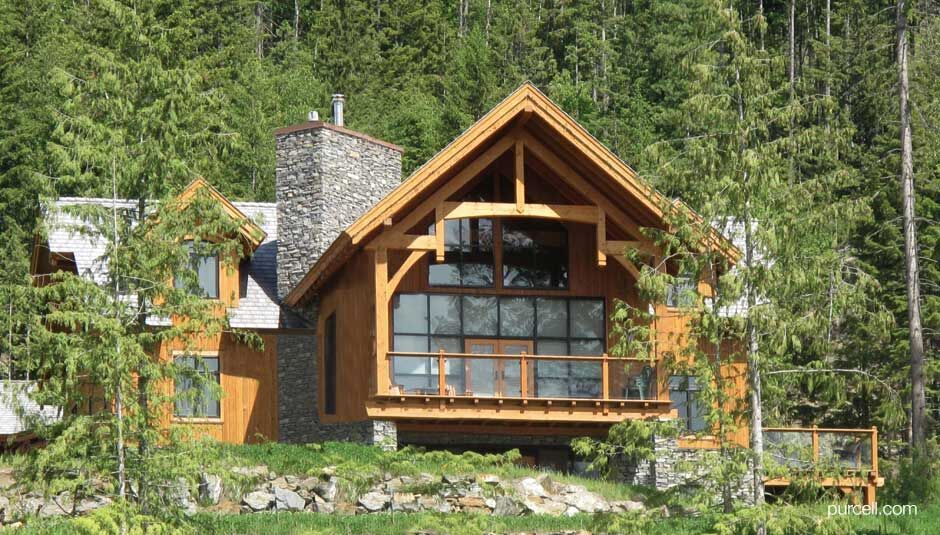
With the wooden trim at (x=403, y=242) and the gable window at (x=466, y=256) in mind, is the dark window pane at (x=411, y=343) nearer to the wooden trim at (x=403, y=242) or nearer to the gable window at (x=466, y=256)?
the gable window at (x=466, y=256)

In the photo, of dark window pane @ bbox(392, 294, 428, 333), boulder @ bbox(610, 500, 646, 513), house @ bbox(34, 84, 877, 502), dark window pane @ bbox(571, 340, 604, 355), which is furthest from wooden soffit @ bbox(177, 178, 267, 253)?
boulder @ bbox(610, 500, 646, 513)

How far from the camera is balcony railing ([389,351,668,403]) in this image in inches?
1153

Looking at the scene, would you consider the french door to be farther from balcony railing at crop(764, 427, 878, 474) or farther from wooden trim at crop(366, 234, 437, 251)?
balcony railing at crop(764, 427, 878, 474)

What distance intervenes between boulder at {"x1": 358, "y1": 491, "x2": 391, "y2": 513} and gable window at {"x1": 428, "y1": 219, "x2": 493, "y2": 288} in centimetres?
620

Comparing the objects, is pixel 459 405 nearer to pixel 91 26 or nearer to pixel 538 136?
pixel 538 136

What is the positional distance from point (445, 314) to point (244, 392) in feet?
15.5

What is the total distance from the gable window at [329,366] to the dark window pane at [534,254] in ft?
12.4

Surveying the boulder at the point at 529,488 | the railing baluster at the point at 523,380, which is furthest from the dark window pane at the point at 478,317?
the boulder at the point at 529,488

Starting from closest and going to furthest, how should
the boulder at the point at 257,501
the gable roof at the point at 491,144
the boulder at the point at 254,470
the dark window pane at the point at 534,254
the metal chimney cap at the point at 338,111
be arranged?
the boulder at the point at 257,501, the boulder at the point at 254,470, the gable roof at the point at 491,144, the dark window pane at the point at 534,254, the metal chimney cap at the point at 338,111

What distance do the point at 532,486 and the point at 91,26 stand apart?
43.6 m

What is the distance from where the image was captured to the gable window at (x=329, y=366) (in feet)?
104

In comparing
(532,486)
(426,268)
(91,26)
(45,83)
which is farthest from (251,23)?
(532,486)

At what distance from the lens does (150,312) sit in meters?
21.0

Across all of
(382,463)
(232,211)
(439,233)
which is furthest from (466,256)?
(382,463)
